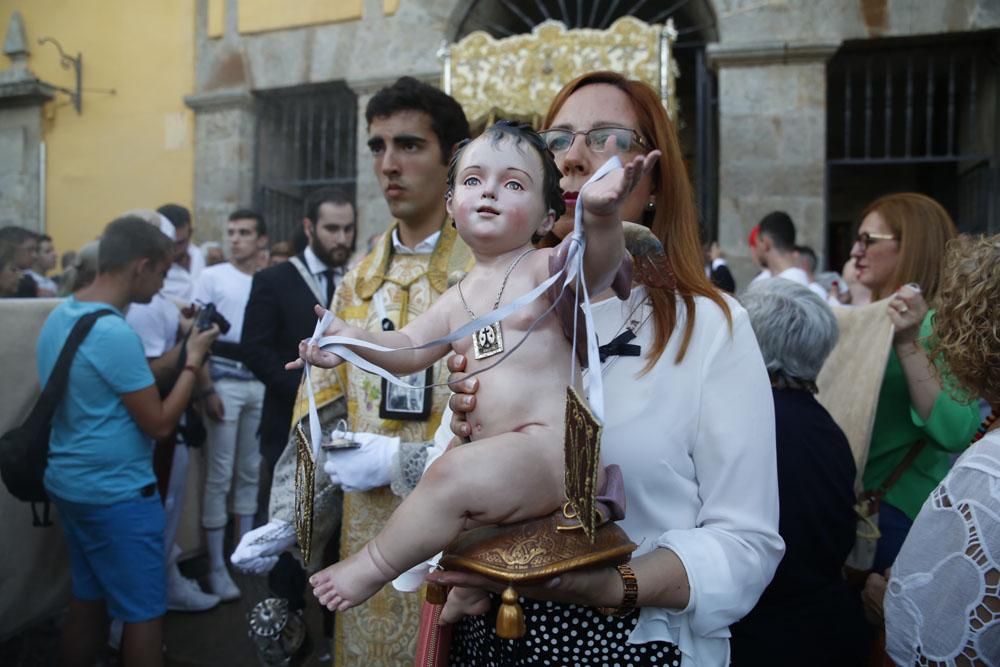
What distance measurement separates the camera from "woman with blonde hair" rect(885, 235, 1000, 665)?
5.06 ft

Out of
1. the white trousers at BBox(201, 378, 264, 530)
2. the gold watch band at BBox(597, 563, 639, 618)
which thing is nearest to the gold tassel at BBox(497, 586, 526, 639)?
the gold watch band at BBox(597, 563, 639, 618)

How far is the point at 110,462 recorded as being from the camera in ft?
10.9

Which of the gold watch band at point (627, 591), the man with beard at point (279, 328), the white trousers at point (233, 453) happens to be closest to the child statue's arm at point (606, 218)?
the gold watch band at point (627, 591)

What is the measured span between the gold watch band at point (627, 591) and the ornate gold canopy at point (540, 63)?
566 cm

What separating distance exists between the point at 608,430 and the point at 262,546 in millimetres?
1251

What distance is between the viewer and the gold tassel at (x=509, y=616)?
1276 mm

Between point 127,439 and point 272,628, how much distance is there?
1122 millimetres

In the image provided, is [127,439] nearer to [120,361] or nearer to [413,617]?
[120,361]

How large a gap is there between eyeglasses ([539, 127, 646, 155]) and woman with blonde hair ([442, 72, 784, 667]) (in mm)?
293

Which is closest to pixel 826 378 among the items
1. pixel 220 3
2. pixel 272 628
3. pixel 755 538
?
pixel 755 538

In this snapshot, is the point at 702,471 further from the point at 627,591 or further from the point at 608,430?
the point at 627,591

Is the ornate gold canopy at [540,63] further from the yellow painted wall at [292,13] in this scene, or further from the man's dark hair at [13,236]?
the man's dark hair at [13,236]

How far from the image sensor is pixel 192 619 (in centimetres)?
474

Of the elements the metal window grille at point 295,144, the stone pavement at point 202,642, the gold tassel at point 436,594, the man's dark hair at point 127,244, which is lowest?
the stone pavement at point 202,642
